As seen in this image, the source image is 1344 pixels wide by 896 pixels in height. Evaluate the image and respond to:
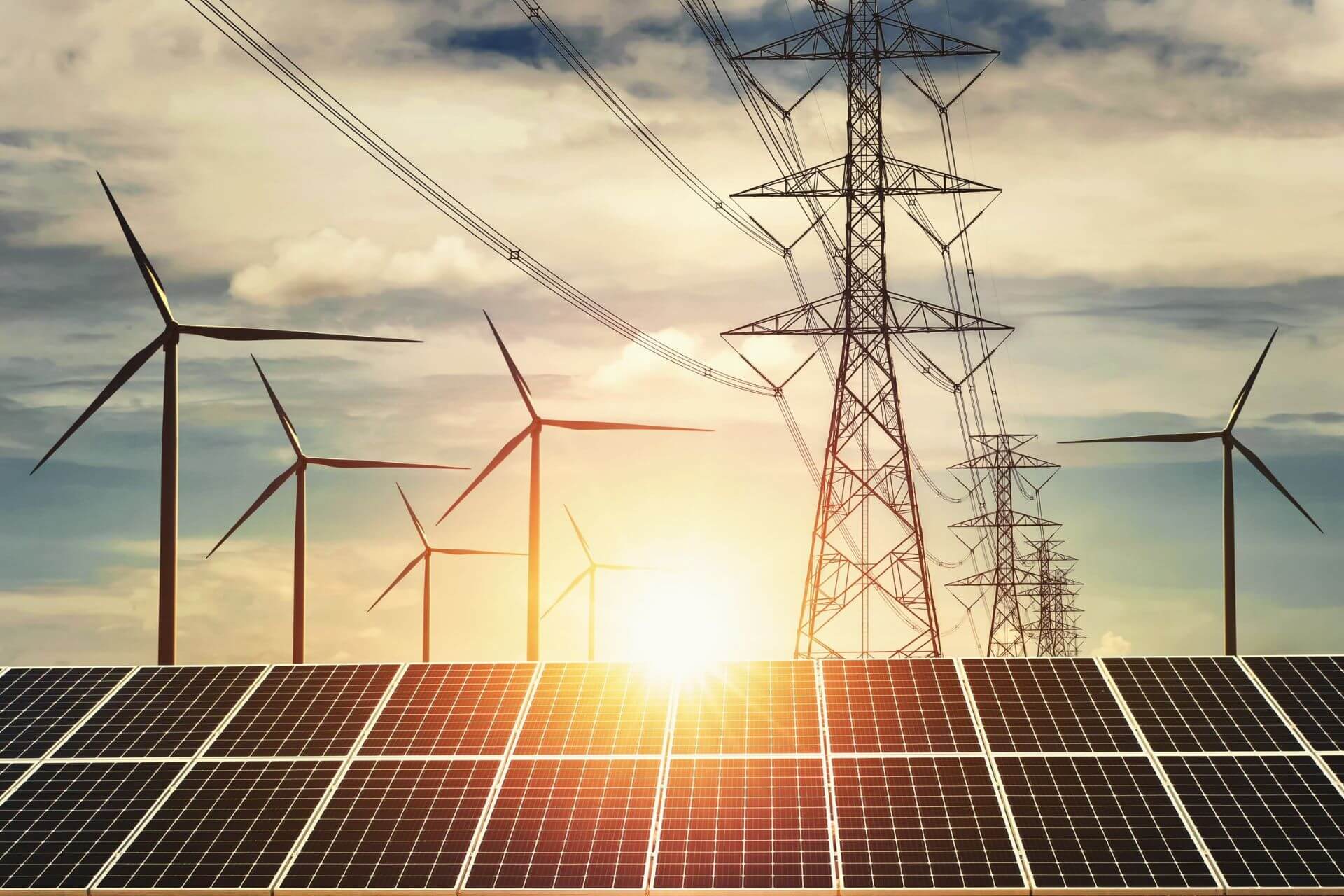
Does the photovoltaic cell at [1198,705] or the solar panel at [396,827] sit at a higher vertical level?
the photovoltaic cell at [1198,705]

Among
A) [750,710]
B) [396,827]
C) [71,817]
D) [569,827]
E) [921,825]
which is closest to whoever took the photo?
[921,825]

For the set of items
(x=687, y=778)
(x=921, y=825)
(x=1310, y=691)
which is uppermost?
(x=1310, y=691)

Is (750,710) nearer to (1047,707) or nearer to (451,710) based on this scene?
(1047,707)

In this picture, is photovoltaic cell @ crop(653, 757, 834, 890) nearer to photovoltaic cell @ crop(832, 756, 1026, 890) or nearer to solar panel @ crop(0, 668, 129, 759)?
photovoltaic cell @ crop(832, 756, 1026, 890)

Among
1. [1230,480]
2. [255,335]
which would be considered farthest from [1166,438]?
[255,335]

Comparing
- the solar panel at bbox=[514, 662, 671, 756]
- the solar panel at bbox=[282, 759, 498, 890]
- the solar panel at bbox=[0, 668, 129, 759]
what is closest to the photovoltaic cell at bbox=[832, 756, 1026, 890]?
the solar panel at bbox=[514, 662, 671, 756]

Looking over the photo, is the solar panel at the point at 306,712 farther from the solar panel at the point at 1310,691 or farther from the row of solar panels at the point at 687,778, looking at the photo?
the solar panel at the point at 1310,691

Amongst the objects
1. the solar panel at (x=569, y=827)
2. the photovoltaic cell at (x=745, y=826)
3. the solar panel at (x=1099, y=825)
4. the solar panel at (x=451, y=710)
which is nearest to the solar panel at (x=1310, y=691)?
the solar panel at (x=1099, y=825)
